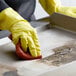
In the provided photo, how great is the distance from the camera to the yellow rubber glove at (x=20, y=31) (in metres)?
0.78

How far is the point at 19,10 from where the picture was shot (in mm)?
1231

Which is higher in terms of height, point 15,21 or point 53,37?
point 15,21

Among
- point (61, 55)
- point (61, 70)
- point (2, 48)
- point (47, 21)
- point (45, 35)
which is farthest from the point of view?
point (47, 21)

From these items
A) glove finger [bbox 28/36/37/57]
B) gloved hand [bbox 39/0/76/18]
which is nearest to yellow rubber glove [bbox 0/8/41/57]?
glove finger [bbox 28/36/37/57]

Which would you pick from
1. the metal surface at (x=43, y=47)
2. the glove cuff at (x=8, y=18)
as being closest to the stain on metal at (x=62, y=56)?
the metal surface at (x=43, y=47)

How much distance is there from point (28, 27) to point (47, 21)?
338mm

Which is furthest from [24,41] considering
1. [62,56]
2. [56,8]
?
[56,8]

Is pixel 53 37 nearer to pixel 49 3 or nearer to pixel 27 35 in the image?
pixel 27 35

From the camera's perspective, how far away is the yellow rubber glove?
78 centimetres

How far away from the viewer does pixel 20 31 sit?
81cm

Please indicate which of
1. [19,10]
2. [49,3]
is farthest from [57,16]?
[19,10]

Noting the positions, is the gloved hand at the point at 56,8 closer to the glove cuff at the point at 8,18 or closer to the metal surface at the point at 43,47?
the metal surface at the point at 43,47

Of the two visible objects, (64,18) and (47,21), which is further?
(47,21)

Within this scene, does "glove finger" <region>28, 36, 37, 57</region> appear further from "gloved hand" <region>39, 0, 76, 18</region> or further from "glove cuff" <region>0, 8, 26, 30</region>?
"gloved hand" <region>39, 0, 76, 18</region>
